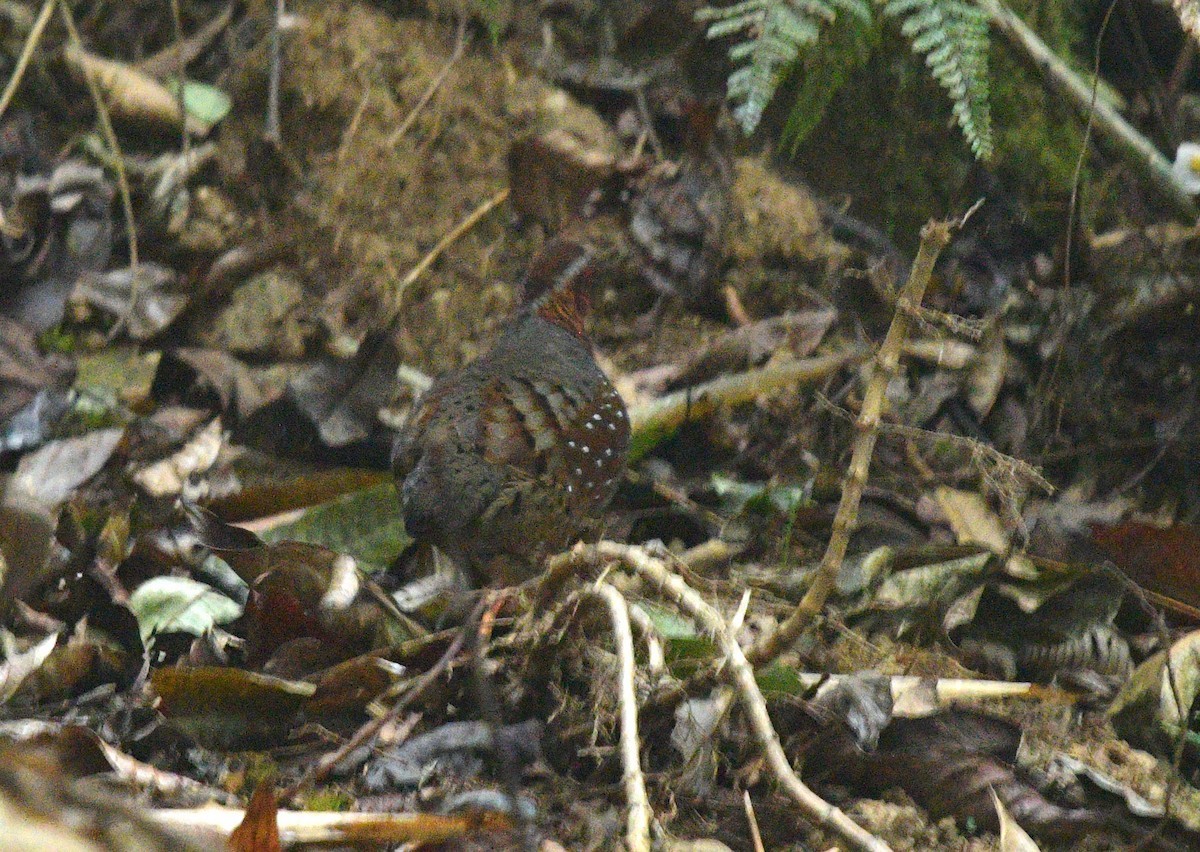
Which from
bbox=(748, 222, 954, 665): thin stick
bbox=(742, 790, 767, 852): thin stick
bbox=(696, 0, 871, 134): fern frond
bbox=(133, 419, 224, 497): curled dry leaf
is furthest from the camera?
bbox=(133, 419, 224, 497): curled dry leaf

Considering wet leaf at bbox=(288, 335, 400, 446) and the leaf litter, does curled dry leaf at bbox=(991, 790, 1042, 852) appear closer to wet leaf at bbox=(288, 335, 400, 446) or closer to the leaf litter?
the leaf litter

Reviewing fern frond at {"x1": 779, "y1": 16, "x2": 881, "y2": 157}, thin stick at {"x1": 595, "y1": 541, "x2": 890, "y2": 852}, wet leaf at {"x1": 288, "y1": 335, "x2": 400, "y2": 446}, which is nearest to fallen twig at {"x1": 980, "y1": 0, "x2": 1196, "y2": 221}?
fern frond at {"x1": 779, "y1": 16, "x2": 881, "y2": 157}

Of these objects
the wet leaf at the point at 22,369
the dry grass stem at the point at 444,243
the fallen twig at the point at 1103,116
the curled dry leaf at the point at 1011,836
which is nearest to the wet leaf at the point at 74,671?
the wet leaf at the point at 22,369

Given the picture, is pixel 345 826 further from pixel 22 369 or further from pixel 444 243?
pixel 444 243

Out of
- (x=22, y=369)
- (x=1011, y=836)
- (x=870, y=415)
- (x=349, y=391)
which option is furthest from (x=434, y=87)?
(x=1011, y=836)

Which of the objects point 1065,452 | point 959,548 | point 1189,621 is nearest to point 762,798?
point 959,548
